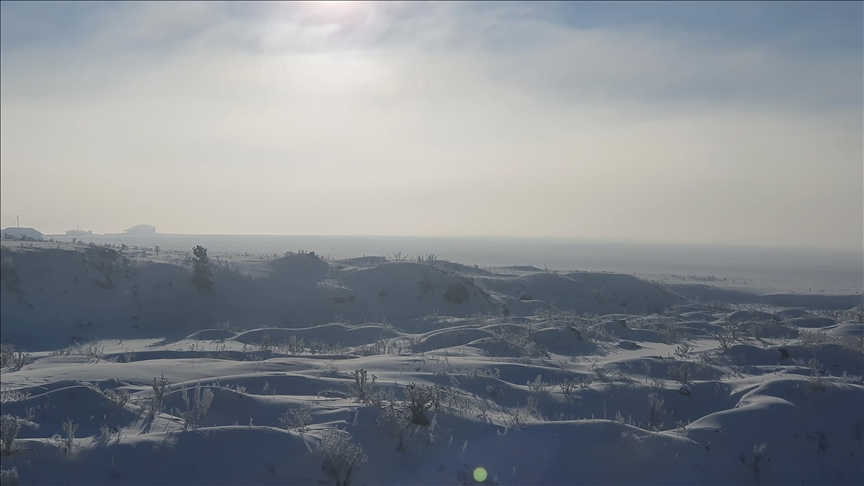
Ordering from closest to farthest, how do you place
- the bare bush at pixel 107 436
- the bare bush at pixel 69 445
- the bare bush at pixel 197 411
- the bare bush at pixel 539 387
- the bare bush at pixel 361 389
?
the bare bush at pixel 69 445 < the bare bush at pixel 107 436 < the bare bush at pixel 197 411 < the bare bush at pixel 361 389 < the bare bush at pixel 539 387

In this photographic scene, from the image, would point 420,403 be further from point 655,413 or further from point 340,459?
point 655,413

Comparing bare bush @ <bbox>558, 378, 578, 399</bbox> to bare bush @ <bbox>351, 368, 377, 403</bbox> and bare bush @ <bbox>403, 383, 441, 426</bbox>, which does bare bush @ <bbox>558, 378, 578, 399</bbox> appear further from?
bare bush @ <bbox>351, 368, 377, 403</bbox>

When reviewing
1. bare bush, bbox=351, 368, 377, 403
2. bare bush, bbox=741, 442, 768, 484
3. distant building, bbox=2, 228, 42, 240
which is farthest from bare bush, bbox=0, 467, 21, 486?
distant building, bbox=2, 228, 42, 240

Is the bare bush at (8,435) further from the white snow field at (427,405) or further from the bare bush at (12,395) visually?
the bare bush at (12,395)

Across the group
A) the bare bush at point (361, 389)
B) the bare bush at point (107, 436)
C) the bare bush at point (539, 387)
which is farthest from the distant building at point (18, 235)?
the bare bush at point (539, 387)

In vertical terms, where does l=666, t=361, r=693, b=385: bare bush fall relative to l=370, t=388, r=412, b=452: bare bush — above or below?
below

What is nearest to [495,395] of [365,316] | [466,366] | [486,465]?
[466,366]
